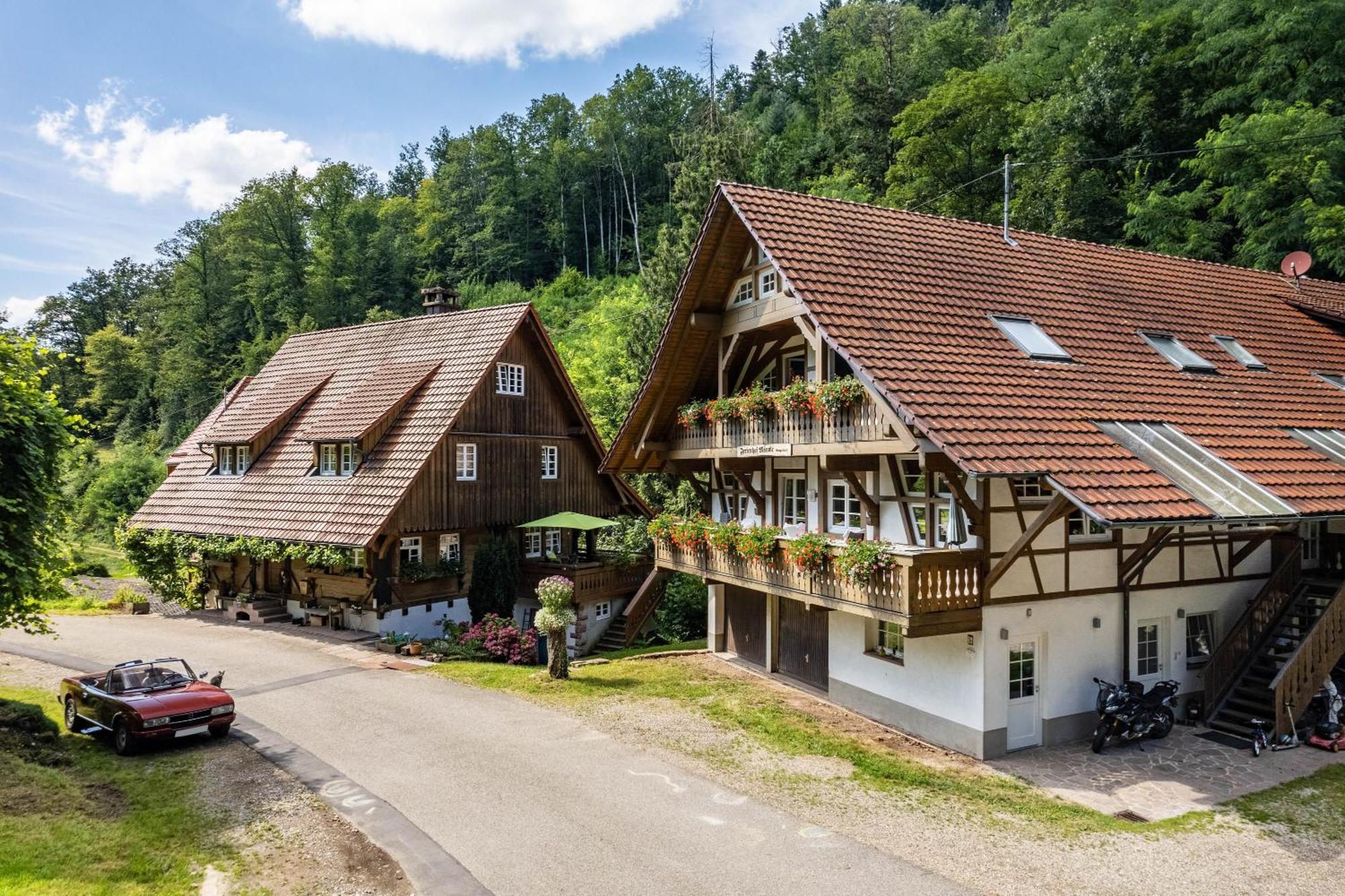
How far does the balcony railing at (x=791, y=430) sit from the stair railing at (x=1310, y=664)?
8.21 metres

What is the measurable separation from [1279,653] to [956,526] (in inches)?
280

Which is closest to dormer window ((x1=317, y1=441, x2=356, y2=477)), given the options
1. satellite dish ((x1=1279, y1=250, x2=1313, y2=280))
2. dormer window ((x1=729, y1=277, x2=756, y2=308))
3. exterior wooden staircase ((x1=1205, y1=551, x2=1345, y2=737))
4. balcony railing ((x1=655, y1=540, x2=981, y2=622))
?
dormer window ((x1=729, y1=277, x2=756, y2=308))

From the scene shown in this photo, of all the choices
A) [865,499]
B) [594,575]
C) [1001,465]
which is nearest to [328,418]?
[594,575]

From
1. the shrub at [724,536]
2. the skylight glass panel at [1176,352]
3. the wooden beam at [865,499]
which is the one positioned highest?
the skylight glass panel at [1176,352]

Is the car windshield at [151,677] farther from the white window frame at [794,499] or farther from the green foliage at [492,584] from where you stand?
the white window frame at [794,499]

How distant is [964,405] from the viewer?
13266mm

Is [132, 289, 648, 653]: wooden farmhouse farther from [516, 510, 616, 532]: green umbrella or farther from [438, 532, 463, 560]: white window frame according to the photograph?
[516, 510, 616, 532]: green umbrella

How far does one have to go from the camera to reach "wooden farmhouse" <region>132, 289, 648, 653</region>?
24312mm

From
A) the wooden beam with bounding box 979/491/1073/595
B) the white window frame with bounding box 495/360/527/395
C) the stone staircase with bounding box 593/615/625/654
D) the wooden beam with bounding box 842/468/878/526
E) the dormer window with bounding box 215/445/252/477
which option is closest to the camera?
the wooden beam with bounding box 979/491/1073/595

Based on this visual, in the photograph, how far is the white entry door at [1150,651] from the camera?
15.1 m

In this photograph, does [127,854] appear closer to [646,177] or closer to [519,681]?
[519,681]

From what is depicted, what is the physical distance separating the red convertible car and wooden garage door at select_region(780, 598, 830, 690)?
448 inches

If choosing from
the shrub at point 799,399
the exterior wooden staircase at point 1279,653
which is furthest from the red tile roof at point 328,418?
the exterior wooden staircase at point 1279,653

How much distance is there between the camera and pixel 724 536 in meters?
17.8
